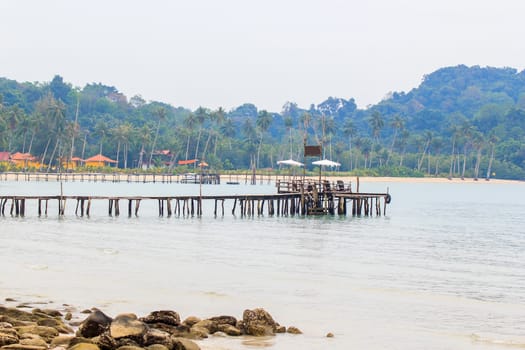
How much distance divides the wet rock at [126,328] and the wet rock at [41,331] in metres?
1.45

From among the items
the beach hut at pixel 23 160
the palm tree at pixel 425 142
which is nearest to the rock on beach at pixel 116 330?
the beach hut at pixel 23 160

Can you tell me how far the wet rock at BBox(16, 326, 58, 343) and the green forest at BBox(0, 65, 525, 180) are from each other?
10409cm

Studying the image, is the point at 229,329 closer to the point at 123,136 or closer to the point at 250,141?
the point at 123,136

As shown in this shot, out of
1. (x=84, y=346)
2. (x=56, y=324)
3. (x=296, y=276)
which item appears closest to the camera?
(x=84, y=346)

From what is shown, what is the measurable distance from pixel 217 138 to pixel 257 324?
12915cm

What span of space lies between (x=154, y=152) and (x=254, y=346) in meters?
123

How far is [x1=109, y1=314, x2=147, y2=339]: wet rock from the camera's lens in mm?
14477

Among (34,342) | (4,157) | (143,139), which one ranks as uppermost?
(143,139)

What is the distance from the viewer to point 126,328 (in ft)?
47.7

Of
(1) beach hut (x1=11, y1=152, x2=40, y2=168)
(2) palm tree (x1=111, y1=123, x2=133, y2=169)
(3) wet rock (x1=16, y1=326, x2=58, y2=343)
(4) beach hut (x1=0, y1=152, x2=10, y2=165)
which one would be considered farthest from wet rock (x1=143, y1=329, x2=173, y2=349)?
(2) palm tree (x1=111, y1=123, x2=133, y2=169)

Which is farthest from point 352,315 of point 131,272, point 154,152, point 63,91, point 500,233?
point 63,91

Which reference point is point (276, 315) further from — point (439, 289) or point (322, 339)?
point (439, 289)

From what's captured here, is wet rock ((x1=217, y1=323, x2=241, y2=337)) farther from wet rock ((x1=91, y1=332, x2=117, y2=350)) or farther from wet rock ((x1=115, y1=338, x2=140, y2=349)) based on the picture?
wet rock ((x1=91, y1=332, x2=117, y2=350))

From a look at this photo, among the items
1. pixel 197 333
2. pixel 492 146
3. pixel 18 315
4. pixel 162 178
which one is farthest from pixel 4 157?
pixel 197 333
